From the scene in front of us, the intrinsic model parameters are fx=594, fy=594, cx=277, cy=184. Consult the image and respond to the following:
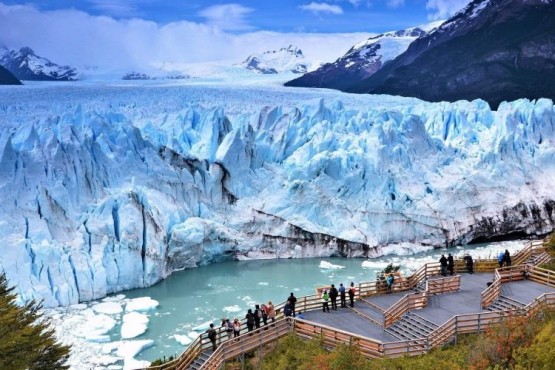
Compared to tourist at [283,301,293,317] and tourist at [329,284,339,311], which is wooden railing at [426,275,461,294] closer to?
tourist at [329,284,339,311]

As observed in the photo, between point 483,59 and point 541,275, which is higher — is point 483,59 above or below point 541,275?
above

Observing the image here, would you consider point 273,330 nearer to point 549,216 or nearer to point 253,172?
point 253,172

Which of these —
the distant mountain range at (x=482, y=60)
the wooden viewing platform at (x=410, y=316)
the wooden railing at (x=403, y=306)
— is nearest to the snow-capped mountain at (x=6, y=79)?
the distant mountain range at (x=482, y=60)

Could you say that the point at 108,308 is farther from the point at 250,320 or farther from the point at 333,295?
the point at 333,295

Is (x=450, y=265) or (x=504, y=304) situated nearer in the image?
(x=504, y=304)

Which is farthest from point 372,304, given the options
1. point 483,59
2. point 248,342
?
point 483,59

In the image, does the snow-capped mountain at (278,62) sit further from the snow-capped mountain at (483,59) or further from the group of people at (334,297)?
the group of people at (334,297)

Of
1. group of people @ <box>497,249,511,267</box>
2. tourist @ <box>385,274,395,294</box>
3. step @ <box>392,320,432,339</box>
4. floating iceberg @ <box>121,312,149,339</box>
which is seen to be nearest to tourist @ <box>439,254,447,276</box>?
group of people @ <box>497,249,511,267</box>

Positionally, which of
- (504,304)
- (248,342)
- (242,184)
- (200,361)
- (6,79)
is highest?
Answer: (6,79)
